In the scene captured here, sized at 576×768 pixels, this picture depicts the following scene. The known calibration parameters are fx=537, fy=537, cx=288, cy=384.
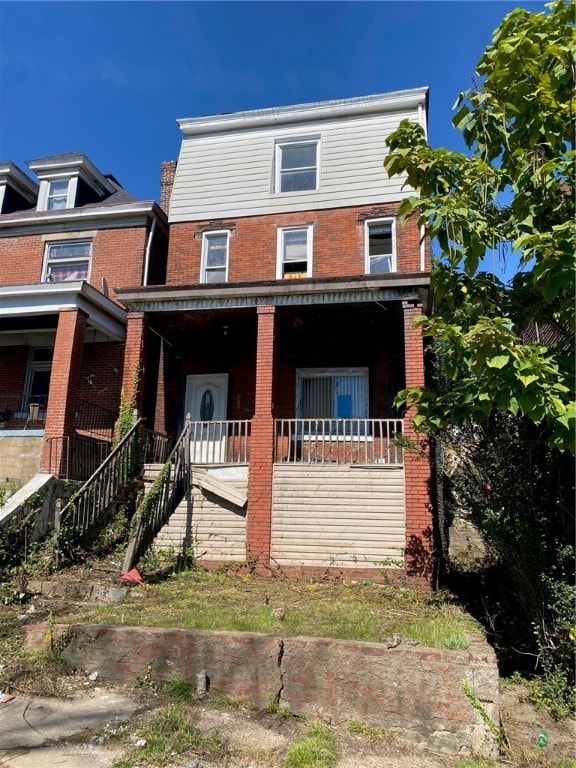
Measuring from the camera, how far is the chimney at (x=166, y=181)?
15586 millimetres

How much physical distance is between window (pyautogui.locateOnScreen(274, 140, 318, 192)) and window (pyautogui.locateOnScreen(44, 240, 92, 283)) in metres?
5.57

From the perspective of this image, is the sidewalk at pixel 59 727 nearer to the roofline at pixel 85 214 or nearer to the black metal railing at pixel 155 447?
the black metal railing at pixel 155 447

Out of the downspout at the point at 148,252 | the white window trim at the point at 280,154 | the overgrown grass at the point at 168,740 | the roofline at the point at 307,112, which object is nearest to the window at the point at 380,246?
the white window trim at the point at 280,154

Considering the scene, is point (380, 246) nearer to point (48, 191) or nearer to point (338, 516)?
point (338, 516)

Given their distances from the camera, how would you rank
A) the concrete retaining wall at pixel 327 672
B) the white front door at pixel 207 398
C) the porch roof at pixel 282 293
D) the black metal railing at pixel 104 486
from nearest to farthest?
the concrete retaining wall at pixel 327 672, the black metal railing at pixel 104 486, the porch roof at pixel 282 293, the white front door at pixel 207 398

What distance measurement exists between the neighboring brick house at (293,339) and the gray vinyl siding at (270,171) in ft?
0.13

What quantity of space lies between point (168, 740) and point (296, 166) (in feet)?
44.7

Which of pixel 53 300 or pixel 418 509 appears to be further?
pixel 53 300

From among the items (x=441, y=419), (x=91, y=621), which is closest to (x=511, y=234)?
(x=441, y=419)

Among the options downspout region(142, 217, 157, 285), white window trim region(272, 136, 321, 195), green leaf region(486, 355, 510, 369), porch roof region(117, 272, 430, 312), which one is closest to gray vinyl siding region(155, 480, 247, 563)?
porch roof region(117, 272, 430, 312)

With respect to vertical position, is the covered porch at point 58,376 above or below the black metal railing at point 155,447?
above

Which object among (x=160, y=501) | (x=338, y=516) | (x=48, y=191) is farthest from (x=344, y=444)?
(x=48, y=191)

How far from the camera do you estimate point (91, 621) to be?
5887 mm

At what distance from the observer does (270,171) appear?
1445 cm
